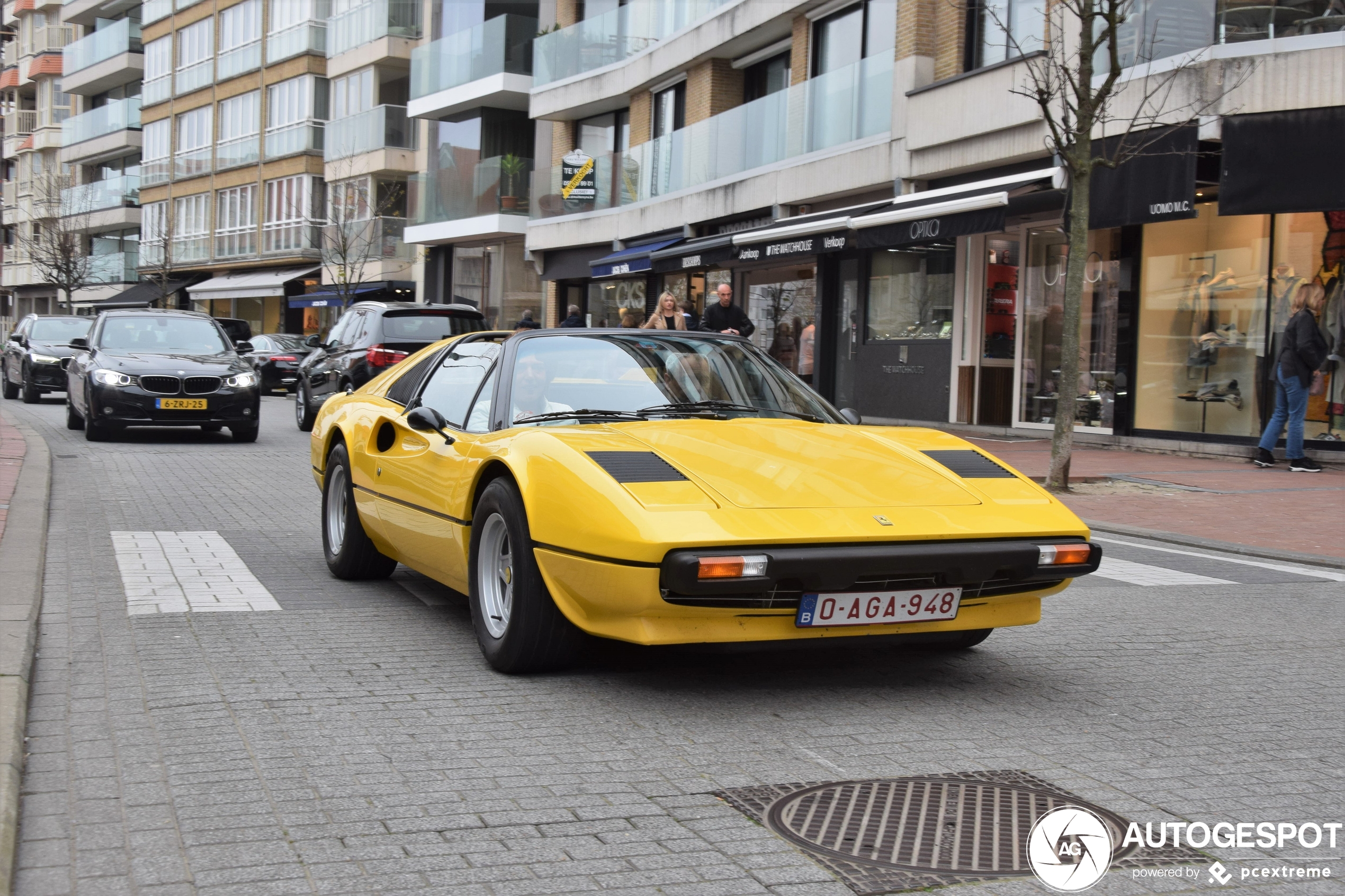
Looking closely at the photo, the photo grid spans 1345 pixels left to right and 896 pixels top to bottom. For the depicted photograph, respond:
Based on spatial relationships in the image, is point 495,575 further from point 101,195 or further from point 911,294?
point 101,195

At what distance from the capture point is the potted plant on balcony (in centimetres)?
3538

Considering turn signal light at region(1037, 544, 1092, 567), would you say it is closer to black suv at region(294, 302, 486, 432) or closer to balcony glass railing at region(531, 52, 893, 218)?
black suv at region(294, 302, 486, 432)

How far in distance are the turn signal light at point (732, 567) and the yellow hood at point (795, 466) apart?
27 cm

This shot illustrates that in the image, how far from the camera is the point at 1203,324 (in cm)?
1645

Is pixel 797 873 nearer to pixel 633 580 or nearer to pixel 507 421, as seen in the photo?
pixel 633 580

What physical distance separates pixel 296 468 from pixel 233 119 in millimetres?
45995

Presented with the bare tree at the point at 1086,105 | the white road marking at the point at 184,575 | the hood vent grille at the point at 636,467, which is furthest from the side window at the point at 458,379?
the bare tree at the point at 1086,105

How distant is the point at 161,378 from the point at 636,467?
12366mm

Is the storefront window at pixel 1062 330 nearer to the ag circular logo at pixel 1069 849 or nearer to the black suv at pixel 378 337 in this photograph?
the black suv at pixel 378 337

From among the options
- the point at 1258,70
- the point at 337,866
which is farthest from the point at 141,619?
the point at 1258,70

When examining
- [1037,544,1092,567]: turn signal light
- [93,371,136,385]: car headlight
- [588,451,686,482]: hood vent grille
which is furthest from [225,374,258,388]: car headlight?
[1037,544,1092,567]: turn signal light

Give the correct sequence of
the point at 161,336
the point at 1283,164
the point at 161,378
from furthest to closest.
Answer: the point at 161,336 < the point at 161,378 < the point at 1283,164

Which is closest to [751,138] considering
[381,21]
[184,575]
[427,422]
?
[184,575]

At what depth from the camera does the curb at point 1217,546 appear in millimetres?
8992
